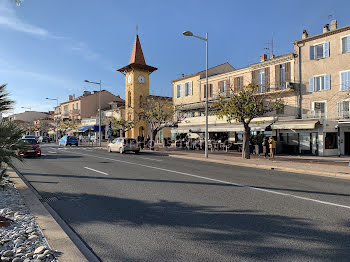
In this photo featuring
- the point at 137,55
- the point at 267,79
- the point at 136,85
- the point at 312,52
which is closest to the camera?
the point at 312,52

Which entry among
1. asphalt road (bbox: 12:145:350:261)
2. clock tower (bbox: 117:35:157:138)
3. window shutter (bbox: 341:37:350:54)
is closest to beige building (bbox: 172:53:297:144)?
window shutter (bbox: 341:37:350:54)

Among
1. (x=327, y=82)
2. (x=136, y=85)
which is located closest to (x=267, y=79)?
(x=327, y=82)

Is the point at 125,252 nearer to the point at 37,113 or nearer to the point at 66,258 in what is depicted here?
the point at 66,258

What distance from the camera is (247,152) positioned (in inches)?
738

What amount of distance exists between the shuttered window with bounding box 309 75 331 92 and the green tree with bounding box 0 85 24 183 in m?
23.5

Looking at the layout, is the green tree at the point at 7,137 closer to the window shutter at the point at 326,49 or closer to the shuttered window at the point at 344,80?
the shuttered window at the point at 344,80

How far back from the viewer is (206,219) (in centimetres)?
509

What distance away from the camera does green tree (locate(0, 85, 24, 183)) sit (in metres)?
5.69

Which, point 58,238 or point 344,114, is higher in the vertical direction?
point 344,114

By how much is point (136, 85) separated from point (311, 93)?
89.8 feet

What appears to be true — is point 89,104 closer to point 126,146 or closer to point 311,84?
point 126,146

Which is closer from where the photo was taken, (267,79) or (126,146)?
(126,146)

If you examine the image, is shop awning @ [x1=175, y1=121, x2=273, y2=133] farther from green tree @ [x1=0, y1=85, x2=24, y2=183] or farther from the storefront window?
green tree @ [x1=0, y1=85, x2=24, y2=183]

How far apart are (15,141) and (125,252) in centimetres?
438
